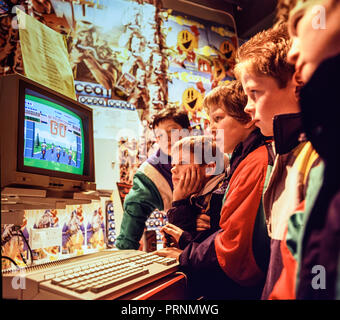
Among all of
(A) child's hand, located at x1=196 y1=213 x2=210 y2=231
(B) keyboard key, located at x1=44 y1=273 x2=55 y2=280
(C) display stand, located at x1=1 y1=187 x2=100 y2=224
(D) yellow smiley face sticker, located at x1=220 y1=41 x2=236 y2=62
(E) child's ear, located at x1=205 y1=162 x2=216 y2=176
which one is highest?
(D) yellow smiley face sticker, located at x1=220 y1=41 x2=236 y2=62

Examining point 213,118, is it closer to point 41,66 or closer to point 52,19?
point 41,66

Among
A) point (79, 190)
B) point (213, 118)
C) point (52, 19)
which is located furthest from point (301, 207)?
point (52, 19)

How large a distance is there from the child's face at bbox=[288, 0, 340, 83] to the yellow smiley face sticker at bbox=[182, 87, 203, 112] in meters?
1.30

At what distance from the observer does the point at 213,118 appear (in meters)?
1.32

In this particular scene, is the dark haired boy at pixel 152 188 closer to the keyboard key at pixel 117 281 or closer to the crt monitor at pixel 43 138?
the crt monitor at pixel 43 138

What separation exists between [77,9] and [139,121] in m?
0.84

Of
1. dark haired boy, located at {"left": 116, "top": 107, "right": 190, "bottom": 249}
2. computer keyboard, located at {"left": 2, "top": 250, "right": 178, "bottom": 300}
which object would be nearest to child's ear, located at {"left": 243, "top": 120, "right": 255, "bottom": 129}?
dark haired boy, located at {"left": 116, "top": 107, "right": 190, "bottom": 249}

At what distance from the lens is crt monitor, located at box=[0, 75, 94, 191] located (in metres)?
0.96

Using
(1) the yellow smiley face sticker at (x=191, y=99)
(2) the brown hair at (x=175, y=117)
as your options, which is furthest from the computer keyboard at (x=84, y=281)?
(1) the yellow smiley face sticker at (x=191, y=99)

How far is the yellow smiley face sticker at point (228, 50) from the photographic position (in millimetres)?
2041

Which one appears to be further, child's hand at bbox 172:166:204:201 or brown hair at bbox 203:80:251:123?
child's hand at bbox 172:166:204:201

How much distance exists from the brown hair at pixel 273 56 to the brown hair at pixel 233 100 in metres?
0.31

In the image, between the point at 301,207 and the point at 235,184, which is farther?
the point at 235,184

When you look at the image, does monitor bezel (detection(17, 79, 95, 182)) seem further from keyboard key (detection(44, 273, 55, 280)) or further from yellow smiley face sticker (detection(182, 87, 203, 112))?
yellow smiley face sticker (detection(182, 87, 203, 112))
